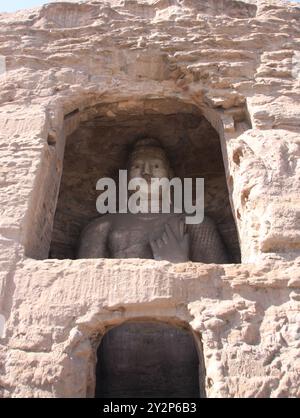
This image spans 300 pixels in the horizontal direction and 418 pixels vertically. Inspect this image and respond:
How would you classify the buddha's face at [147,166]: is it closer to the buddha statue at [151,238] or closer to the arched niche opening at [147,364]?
the buddha statue at [151,238]

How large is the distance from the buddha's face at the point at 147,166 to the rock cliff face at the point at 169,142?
1.28ft

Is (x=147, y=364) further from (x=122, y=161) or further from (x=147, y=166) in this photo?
(x=122, y=161)

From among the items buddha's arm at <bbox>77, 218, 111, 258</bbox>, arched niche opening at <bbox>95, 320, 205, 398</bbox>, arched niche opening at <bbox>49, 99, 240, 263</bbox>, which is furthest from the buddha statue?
arched niche opening at <bbox>95, 320, 205, 398</bbox>

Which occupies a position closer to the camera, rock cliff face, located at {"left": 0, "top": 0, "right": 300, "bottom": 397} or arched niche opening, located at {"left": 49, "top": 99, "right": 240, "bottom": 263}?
rock cliff face, located at {"left": 0, "top": 0, "right": 300, "bottom": 397}

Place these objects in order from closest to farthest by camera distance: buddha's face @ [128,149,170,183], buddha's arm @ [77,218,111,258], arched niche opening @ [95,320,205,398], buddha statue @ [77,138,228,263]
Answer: arched niche opening @ [95,320,205,398] → buddha statue @ [77,138,228,263] → buddha's arm @ [77,218,111,258] → buddha's face @ [128,149,170,183]

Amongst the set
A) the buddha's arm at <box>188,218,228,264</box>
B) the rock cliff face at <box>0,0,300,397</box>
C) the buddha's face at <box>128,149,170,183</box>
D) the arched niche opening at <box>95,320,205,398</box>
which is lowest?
the arched niche opening at <box>95,320,205,398</box>

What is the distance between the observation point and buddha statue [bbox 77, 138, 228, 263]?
450 cm

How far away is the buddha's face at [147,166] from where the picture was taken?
16.7 feet

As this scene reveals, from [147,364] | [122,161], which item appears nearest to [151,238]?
[147,364]

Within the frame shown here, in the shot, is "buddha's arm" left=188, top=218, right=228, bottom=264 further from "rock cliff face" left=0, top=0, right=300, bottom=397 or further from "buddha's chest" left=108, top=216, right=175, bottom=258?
"rock cliff face" left=0, top=0, right=300, bottom=397

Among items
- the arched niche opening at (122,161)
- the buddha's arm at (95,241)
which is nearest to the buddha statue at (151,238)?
the buddha's arm at (95,241)

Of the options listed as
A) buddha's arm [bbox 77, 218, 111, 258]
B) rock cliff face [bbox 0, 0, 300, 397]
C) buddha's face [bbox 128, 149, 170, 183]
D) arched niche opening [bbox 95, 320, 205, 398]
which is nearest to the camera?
rock cliff face [bbox 0, 0, 300, 397]

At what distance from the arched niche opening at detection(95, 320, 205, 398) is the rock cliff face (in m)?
1.02

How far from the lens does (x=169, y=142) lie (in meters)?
5.53
